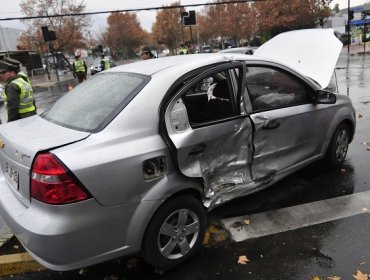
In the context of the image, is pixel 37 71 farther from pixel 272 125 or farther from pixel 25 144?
pixel 25 144

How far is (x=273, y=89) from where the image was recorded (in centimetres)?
428

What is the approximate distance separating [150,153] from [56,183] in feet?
2.36

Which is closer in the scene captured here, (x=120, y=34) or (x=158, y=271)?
(x=158, y=271)

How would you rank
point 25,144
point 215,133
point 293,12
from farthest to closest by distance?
point 293,12 → point 215,133 → point 25,144

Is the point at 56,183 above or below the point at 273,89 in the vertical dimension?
below

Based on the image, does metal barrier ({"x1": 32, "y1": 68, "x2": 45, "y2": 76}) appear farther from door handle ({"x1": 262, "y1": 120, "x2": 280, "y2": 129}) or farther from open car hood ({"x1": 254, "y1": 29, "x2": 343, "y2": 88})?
door handle ({"x1": 262, "y1": 120, "x2": 280, "y2": 129})

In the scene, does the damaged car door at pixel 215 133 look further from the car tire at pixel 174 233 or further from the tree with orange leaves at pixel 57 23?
the tree with orange leaves at pixel 57 23

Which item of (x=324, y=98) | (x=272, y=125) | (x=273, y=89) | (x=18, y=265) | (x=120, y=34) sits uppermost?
(x=120, y=34)

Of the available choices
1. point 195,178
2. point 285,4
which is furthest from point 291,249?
point 285,4

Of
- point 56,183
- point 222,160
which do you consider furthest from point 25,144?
point 222,160

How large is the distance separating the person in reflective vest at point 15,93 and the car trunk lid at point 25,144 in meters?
2.67

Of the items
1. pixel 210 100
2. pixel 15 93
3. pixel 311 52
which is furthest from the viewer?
pixel 15 93

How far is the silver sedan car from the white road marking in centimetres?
35

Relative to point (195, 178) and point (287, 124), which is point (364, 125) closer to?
point (287, 124)
